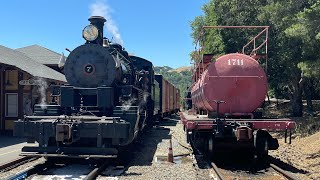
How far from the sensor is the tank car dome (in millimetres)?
10453

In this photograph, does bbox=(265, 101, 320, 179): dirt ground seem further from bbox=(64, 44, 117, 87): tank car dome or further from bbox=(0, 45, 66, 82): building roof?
bbox=(0, 45, 66, 82): building roof

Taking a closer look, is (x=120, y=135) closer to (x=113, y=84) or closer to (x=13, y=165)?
(x=113, y=84)

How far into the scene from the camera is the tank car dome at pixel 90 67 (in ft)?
34.3

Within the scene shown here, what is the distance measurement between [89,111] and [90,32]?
2311mm

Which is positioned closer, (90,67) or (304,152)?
(90,67)

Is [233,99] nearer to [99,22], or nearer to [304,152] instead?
[304,152]

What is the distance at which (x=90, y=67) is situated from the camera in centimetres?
1052

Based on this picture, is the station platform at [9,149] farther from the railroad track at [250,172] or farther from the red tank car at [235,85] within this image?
the red tank car at [235,85]

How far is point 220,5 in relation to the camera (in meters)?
22.7

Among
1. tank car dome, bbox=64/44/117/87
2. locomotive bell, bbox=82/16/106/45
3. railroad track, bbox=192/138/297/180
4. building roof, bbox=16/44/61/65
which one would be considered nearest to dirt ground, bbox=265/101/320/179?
railroad track, bbox=192/138/297/180

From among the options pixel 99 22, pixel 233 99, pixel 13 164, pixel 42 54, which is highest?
pixel 42 54

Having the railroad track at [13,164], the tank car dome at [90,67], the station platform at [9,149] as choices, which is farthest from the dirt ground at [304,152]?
the station platform at [9,149]

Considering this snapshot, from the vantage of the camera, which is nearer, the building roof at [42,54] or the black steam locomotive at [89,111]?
the black steam locomotive at [89,111]

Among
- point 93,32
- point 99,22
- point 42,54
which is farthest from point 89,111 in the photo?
point 42,54
